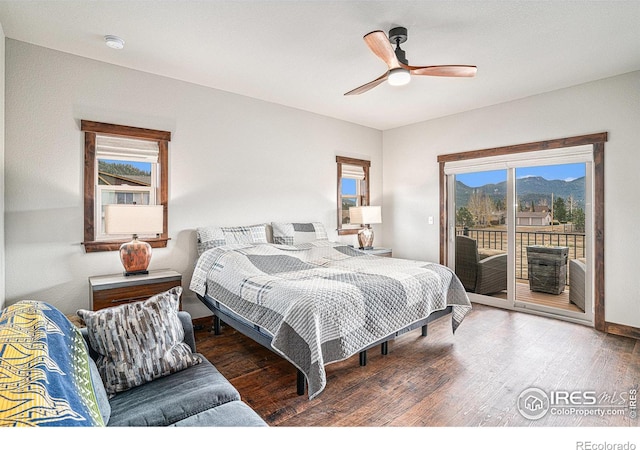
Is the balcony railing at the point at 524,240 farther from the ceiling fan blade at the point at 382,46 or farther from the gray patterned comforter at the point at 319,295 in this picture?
the ceiling fan blade at the point at 382,46

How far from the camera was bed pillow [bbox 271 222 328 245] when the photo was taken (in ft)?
13.5

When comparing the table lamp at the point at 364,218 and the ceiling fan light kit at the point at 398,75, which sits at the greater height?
the ceiling fan light kit at the point at 398,75

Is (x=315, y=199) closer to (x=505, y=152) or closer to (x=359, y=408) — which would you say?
(x=505, y=152)

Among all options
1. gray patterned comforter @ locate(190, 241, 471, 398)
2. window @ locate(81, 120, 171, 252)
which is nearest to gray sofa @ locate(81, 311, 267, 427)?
gray patterned comforter @ locate(190, 241, 471, 398)

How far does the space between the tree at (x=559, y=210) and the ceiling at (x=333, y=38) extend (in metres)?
1.32

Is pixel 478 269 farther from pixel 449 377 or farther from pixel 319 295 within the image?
pixel 319 295

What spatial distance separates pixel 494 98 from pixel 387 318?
3.26m

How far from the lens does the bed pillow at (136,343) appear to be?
149 centimetres

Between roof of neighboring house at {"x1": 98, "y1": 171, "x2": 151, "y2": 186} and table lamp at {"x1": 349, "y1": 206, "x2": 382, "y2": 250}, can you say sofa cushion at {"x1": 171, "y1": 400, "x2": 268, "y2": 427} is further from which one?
table lamp at {"x1": 349, "y1": 206, "x2": 382, "y2": 250}

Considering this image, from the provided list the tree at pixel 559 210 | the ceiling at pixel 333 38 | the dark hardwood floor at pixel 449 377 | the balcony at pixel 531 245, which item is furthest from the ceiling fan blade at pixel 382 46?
the balcony at pixel 531 245

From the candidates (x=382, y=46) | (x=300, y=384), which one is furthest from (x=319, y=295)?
(x=382, y=46)

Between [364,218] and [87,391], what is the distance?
13.4 feet

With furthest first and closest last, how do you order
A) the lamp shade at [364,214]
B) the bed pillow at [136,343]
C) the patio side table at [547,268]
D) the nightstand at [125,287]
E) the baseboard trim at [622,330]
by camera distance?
1. the lamp shade at [364,214]
2. the patio side table at [547,268]
3. the baseboard trim at [622,330]
4. the nightstand at [125,287]
5. the bed pillow at [136,343]

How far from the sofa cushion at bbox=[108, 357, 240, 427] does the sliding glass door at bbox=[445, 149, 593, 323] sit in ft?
13.3
